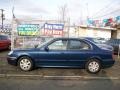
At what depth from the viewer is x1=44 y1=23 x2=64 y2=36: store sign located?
14930mm

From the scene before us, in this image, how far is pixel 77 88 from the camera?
6.81 metres

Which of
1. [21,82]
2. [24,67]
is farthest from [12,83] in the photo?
[24,67]

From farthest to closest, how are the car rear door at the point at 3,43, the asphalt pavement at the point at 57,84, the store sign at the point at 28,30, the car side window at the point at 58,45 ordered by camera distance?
the car rear door at the point at 3,43 → the store sign at the point at 28,30 → the car side window at the point at 58,45 → the asphalt pavement at the point at 57,84

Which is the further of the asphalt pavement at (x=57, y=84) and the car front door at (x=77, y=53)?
the car front door at (x=77, y=53)

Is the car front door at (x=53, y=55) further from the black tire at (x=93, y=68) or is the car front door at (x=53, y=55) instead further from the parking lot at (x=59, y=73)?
the black tire at (x=93, y=68)

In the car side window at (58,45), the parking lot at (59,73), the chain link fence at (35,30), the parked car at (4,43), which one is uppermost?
the chain link fence at (35,30)

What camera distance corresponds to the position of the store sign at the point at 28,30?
48.7 feet

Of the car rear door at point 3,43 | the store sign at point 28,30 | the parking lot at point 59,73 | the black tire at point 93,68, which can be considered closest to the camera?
the parking lot at point 59,73

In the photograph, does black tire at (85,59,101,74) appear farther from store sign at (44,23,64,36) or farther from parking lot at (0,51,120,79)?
store sign at (44,23,64,36)

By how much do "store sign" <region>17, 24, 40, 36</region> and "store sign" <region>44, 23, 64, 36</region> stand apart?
629mm

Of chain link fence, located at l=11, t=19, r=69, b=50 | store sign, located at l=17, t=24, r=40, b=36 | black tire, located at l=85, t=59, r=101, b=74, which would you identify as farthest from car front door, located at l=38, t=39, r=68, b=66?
store sign, located at l=17, t=24, r=40, b=36

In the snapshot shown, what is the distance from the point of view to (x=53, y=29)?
590 inches

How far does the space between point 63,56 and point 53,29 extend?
6085 mm

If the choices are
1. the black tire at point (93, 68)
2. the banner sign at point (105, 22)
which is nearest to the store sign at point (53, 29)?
the black tire at point (93, 68)
